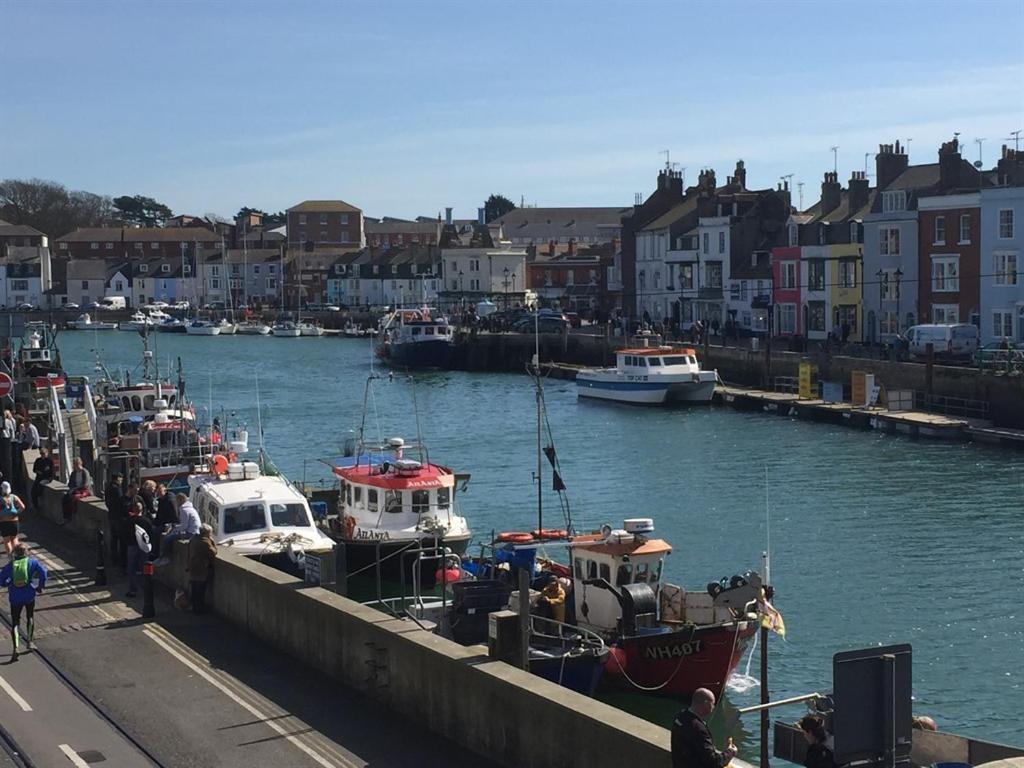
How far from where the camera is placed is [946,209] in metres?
66.8

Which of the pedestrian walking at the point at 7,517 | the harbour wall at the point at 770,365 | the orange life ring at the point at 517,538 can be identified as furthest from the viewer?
the harbour wall at the point at 770,365

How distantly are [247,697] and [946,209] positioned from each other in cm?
5744

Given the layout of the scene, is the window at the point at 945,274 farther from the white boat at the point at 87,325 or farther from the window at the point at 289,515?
the white boat at the point at 87,325

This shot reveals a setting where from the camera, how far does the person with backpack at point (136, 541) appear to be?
19125 millimetres

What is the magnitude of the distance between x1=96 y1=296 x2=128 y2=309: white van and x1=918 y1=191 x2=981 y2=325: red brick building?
120564 millimetres

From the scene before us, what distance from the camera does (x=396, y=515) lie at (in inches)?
1129

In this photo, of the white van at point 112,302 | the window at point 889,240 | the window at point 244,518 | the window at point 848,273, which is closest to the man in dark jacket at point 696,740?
the window at point 244,518

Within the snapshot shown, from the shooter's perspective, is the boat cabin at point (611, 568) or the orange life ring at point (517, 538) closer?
the boat cabin at point (611, 568)

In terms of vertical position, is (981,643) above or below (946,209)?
below

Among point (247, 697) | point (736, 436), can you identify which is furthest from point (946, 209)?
point (247, 697)

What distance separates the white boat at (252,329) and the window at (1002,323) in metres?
94.8

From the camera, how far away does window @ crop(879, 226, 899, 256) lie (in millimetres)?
71375

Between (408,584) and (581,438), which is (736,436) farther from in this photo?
(408,584)

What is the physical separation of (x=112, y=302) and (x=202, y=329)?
3041 cm
